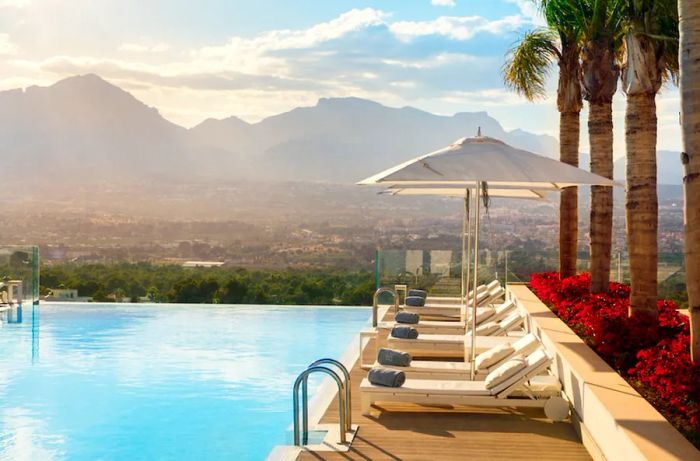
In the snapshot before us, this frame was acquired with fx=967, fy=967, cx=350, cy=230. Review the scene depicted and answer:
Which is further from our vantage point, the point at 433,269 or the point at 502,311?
the point at 433,269

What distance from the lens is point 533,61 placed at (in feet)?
50.0

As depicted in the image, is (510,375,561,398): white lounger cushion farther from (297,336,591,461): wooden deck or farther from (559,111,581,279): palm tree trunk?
(559,111,581,279): palm tree trunk

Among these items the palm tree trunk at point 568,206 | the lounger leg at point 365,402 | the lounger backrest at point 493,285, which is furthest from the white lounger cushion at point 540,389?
the lounger backrest at point 493,285

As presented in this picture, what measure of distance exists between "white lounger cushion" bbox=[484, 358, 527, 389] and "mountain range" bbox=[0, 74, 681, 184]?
71.7m

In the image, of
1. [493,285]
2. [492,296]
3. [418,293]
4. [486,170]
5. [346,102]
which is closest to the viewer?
[486,170]

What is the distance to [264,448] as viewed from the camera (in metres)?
8.73

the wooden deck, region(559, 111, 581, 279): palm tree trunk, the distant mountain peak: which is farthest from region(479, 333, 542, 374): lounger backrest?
the distant mountain peak

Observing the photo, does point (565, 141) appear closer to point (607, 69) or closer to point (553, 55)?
point (553, 55)

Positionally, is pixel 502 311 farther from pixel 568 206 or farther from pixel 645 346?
pixel 645 346

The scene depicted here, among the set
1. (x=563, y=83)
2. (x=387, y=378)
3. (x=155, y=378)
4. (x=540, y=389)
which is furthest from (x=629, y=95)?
(x=155, y=378)

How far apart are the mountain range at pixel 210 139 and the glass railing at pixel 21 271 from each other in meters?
60.1

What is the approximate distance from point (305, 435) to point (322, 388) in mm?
2694

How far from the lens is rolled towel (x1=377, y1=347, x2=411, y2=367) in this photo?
29.8 feet

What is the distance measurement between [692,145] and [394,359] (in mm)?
3606
